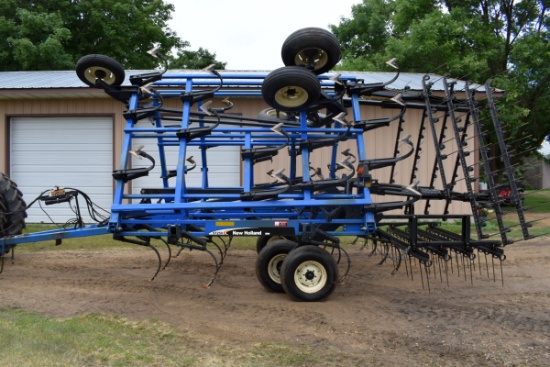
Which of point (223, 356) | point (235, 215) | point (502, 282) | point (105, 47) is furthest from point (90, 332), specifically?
point (105, 47)

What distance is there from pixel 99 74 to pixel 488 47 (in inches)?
563

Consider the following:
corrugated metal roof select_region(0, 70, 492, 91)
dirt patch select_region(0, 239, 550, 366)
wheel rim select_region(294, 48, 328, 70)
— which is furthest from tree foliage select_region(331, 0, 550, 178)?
wheel rim select_region(294, 48, 328, 70)

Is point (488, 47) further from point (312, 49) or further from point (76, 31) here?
point (76, 31)

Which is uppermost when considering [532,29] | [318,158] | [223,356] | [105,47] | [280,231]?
[105,47]

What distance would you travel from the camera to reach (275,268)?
6.38 m

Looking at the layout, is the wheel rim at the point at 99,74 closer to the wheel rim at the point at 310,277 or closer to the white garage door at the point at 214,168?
the wheel rim at the point at 310,277

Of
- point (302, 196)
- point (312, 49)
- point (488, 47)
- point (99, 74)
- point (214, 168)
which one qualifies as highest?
point (488, 47)

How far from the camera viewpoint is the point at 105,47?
979 inches

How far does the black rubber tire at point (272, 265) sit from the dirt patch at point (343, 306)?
0.16 metres

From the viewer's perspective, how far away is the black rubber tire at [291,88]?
5.46 metres

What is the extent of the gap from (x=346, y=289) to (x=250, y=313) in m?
1.58

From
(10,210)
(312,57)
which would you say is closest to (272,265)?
(312,57)

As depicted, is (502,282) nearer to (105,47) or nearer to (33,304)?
(33,304)

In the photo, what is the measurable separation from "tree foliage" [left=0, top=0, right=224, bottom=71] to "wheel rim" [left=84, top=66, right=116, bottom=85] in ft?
53.0
